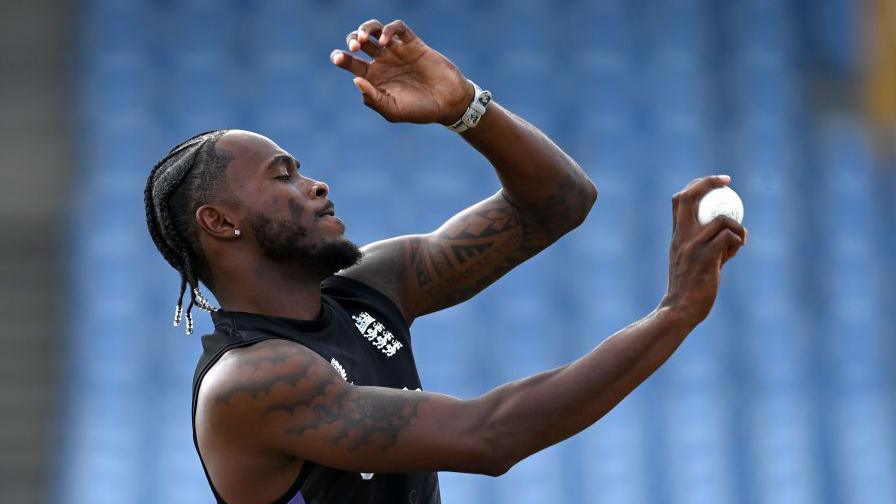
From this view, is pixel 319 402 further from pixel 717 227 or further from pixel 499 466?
pixel 717 227

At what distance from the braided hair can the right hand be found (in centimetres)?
115

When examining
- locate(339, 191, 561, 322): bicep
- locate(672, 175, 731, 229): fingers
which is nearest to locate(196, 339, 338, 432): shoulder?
locate(339, 191, 561, 322): bicep

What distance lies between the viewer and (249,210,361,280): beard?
290 cm

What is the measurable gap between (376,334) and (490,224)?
471mm

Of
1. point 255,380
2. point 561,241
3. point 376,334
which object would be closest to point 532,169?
point 376,334

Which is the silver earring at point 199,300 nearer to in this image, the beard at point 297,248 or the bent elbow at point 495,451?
the beard at point 297,248

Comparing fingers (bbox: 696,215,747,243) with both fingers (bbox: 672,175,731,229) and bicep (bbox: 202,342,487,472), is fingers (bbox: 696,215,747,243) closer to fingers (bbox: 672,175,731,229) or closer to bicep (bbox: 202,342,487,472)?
fingers (bbox: 672,175,731,229)

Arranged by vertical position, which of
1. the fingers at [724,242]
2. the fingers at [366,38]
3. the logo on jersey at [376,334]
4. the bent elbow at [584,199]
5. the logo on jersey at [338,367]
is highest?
the fingers at [366,38]

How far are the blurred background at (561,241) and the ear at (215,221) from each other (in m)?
4.02

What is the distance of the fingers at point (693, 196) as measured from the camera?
2361 mm

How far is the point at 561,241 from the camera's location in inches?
290

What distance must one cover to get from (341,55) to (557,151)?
2.39ft

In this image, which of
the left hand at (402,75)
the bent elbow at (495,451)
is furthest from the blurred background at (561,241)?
the bent elbow at (495,451)

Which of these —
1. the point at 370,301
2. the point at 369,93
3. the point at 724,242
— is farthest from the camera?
the point at 370,301
